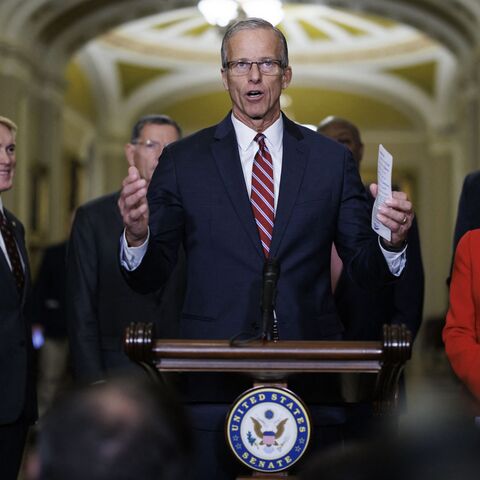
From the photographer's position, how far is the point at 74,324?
3.72 meters

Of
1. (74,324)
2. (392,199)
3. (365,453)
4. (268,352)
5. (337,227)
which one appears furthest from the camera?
(74,324)

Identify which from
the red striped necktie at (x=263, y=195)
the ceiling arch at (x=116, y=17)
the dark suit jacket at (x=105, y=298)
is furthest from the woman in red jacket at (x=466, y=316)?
the ceiling arch at (x=116, y=17)

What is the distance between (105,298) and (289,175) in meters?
1.52

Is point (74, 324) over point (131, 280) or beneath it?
beneath

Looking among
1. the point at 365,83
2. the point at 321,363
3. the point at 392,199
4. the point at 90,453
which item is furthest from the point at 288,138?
the point at 365,83

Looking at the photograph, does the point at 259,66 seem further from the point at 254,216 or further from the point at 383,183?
the point at 383,183

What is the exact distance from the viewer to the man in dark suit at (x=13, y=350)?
347cm

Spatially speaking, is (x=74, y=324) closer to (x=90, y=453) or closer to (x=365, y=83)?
(x=90, y=453)

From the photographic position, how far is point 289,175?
2500 millimetres

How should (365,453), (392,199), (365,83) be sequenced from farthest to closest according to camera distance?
(365,83) < (392,199) < (365,453)

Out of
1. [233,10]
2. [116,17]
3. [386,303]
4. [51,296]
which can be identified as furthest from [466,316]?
[116,17]

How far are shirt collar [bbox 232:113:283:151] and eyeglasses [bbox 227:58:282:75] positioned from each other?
14 cm

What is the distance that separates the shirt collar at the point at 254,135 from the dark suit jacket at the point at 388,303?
4.10ft

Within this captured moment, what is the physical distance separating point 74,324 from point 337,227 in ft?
4.85
